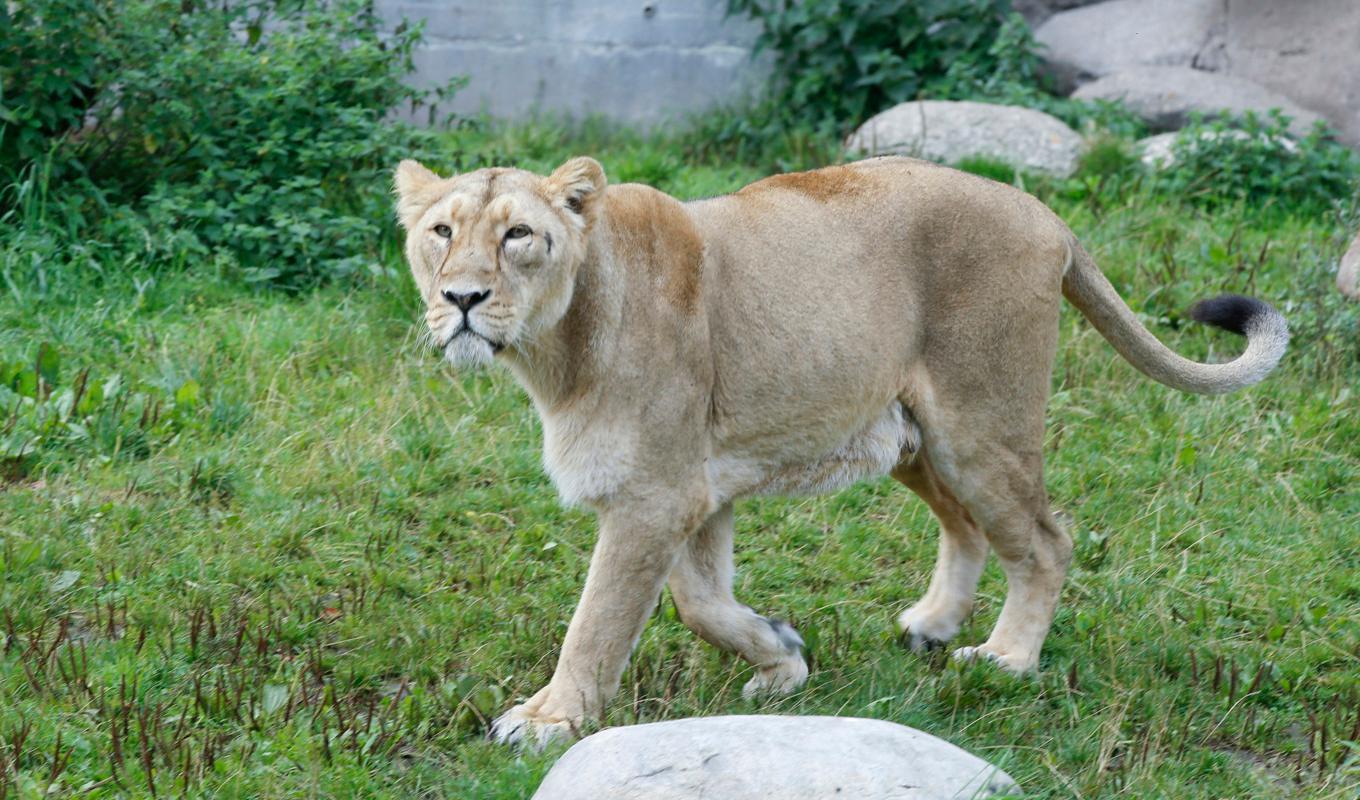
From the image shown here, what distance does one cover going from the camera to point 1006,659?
15.0ft

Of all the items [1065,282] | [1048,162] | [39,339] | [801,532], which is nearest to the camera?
[1065,282]

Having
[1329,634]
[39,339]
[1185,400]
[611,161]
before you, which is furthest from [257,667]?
[611,161]

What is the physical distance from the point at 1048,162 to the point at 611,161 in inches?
97.9

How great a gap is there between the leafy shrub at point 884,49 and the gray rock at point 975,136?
25.1 inches

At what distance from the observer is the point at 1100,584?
5.21 metres

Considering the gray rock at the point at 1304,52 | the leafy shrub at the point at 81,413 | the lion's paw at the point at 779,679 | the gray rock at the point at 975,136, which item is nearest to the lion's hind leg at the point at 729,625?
the lion's paw at the point at 779,679

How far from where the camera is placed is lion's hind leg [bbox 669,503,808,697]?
171 inches

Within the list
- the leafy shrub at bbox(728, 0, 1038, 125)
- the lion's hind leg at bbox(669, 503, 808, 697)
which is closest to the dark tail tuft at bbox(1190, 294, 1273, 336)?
the lion's hind leg at bbox(669, 503, 808, 697)

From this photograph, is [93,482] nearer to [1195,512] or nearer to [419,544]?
[419,544]

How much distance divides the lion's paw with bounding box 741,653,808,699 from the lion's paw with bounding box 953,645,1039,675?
480 millimetres

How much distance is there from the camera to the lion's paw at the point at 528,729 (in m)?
3.84

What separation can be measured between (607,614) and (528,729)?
0.35 m

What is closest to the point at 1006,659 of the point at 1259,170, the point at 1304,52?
the point at 1259,170

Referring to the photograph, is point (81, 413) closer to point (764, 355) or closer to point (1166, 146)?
point (764, 355)
